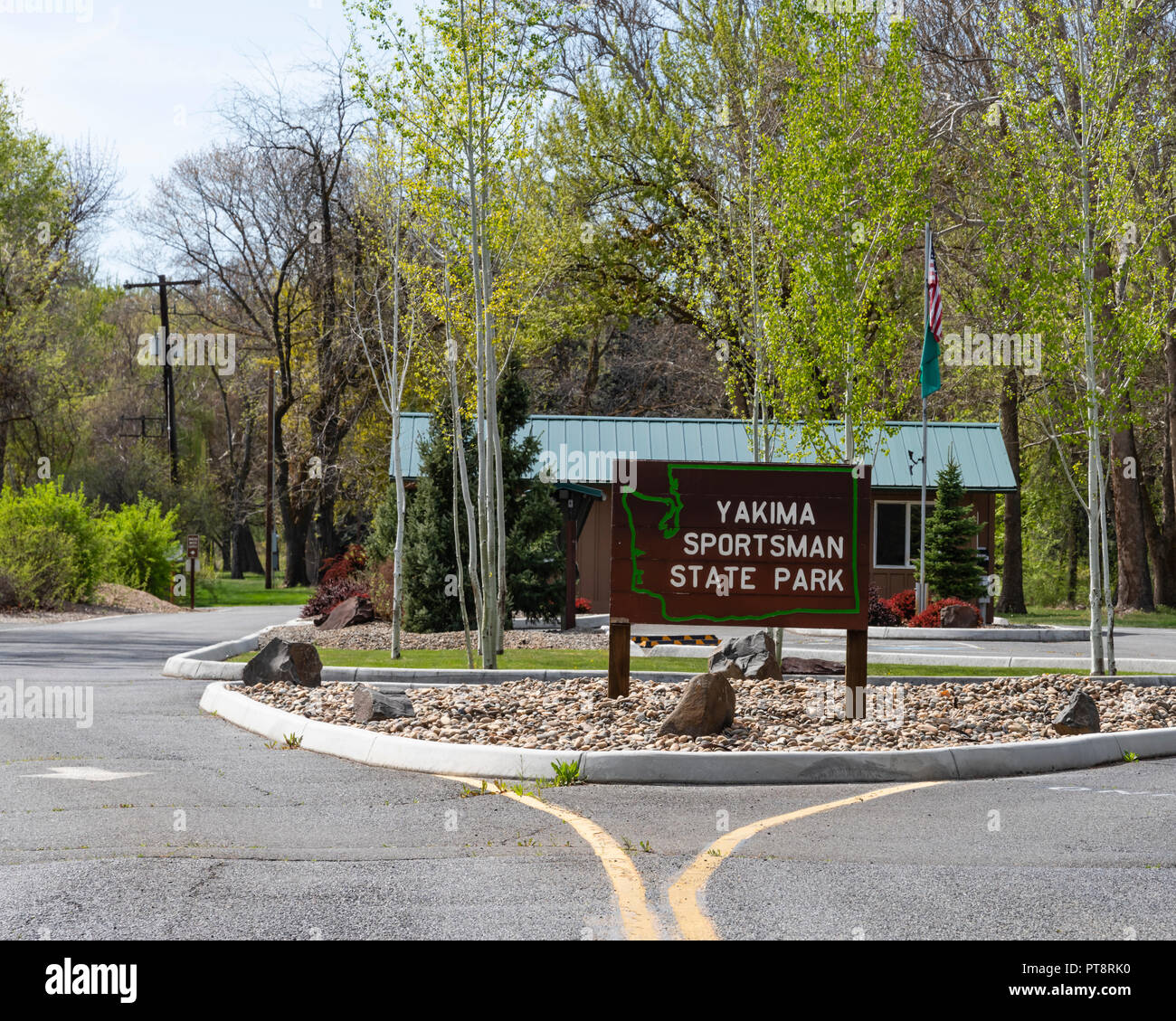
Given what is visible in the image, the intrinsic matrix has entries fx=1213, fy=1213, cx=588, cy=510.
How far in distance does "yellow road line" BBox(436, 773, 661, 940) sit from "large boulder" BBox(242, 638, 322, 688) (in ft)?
16.1

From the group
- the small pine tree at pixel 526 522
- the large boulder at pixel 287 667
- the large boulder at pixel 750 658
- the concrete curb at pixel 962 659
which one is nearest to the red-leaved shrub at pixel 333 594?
the small pine tree at pixel 526 522

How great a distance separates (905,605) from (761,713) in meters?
16.5

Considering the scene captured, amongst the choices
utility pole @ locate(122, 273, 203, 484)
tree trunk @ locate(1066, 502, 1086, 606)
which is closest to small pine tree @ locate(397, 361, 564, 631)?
utility pole @ locate(122, 273, 203, 484)

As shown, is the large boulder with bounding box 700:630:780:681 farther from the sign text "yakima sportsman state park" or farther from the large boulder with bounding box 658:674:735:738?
the large boulder with bounding box 658:674:735:738

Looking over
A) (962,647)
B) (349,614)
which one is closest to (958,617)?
(962,647)

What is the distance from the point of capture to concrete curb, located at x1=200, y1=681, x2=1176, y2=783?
825 centimetres

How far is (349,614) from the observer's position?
21.1m

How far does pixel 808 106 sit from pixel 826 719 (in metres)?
8.39

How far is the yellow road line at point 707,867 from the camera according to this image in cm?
479

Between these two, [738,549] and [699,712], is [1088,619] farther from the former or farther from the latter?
[699,712]

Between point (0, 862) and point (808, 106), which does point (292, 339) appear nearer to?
point (808, 106)

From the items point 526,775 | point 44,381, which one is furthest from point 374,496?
point 526,775

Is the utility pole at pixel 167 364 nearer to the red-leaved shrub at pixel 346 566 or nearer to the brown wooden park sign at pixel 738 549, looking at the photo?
the red-leaved shrub at pixel 346 566

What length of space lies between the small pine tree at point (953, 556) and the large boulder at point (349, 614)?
1243 centimetres
